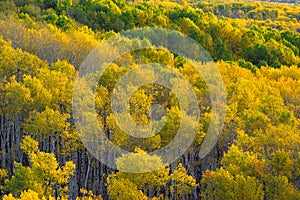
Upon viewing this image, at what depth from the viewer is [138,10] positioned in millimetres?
113062

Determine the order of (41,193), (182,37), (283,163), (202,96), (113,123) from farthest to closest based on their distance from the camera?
(182,37), (202,96), (113,123), (283,163), (41,193)

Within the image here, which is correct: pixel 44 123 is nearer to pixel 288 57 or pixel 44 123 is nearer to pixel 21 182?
pixel 21 182

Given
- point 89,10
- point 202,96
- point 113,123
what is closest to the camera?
point 113,123

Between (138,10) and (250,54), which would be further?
(138,10)

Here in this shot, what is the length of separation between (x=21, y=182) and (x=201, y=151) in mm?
19518

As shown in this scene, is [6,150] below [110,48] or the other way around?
Result: below

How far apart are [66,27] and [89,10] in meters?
24.0

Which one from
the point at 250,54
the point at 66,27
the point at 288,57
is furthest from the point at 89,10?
the point at 288,57

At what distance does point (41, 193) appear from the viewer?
43.6 m

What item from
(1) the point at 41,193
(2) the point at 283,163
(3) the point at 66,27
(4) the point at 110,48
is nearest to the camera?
(1) the point at 41,193

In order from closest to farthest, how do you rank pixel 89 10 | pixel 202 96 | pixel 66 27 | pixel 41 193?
pixel 41 193 < pixel 202 96 < pixel 66 27 < pixel 89 10

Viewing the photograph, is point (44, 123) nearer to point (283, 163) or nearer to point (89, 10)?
point (283, 163)

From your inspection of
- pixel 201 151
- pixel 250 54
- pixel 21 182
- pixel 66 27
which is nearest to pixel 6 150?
pixel 21 182

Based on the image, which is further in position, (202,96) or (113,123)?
(202,96)
